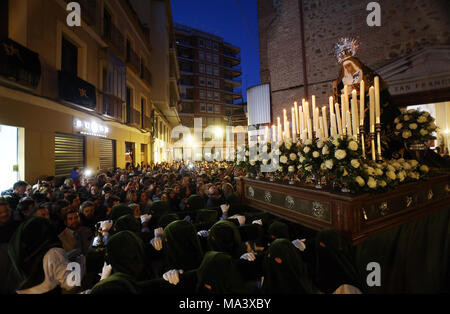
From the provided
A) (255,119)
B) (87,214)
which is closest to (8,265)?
(87,214)

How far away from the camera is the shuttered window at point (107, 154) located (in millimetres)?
11150

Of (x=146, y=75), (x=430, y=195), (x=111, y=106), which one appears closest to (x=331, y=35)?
(x=430, y=195)

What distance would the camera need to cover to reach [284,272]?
2082 mm

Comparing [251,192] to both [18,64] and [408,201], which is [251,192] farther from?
[18,64]

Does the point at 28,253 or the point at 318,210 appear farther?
the point at 318,210

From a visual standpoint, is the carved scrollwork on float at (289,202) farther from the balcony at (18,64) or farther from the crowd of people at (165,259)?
the balcony at (18,64)

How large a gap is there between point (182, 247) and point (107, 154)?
11030 millimetres

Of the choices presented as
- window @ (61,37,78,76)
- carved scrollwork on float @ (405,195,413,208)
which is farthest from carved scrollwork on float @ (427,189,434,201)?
window @ (61,37,78,76)

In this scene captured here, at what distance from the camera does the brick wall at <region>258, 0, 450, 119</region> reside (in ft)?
26.3

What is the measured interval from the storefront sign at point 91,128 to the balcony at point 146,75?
8110mm

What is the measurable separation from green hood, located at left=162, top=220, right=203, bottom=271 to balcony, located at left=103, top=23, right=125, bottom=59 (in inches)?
503

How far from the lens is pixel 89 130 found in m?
9.60
